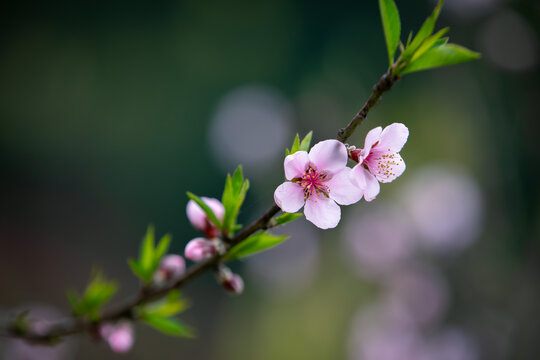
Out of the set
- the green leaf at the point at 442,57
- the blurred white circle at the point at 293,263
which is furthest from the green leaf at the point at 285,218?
the blurred white circle at the point at 293,263

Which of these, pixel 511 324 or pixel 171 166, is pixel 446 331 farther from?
pixel 171 166

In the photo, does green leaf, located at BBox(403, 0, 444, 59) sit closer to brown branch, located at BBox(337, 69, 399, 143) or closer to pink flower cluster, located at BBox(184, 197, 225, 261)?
brown branch, located at BBox(337, 69, 399, 143)

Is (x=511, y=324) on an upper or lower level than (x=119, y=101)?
upper

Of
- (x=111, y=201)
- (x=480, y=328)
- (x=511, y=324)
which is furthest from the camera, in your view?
(x=111, y=201)

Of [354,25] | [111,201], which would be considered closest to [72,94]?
[111,201]

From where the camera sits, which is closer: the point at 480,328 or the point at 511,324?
the point at 511,324

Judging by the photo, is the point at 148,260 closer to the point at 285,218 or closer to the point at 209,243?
the point at 209,243

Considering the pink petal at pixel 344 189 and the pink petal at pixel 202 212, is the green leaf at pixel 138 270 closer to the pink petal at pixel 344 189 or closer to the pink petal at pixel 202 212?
the pink petal at pixel 202 212
